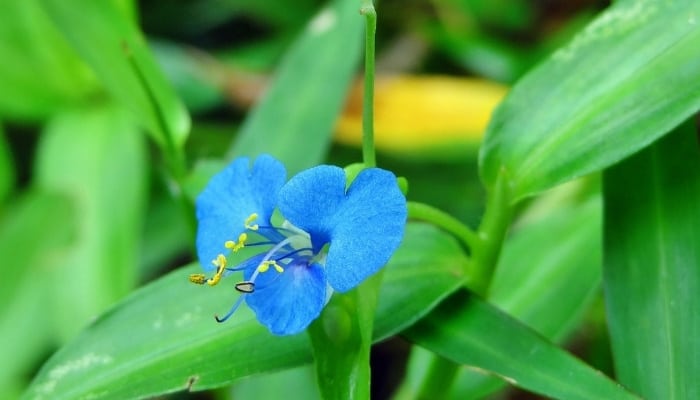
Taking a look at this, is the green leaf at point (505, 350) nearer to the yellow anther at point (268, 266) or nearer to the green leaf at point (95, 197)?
the yellow anther at point (268, 266)

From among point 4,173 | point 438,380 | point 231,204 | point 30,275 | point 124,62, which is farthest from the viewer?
point 4,173

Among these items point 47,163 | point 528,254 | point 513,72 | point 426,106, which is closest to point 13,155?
point 47,163

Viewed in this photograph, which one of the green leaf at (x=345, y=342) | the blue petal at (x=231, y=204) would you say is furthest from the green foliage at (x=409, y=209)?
the blue petal at (x=231, y=204)

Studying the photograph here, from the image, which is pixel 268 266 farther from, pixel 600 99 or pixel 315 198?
pixel 600 99

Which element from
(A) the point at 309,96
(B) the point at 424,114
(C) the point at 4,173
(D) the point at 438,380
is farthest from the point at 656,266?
(C) the point at 4,173

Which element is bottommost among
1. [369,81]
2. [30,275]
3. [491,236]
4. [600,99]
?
[30,275]

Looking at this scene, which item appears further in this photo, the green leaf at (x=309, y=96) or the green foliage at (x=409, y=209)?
the green leaf at (x=309, y=96)

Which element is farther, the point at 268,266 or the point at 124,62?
the point at 124,62
